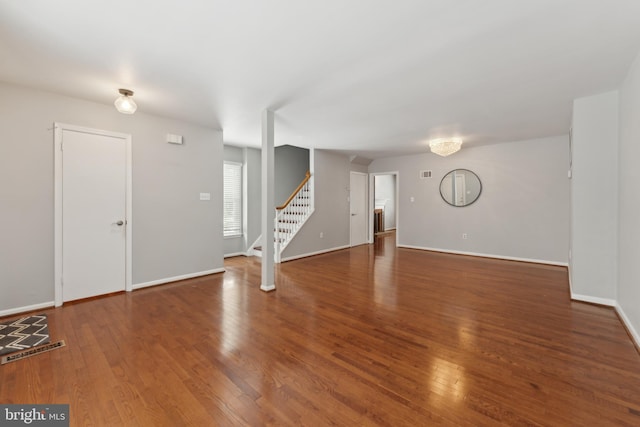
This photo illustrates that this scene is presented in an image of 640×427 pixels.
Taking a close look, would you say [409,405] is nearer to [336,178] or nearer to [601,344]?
[601,344]

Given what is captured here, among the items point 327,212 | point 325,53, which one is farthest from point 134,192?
point 327,212

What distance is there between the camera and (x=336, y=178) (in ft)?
23.3

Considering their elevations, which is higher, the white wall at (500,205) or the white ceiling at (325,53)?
the white ceiling at (325,53)

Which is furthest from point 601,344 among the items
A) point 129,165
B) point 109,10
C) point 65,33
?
point 129,165

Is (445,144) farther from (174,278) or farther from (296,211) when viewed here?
(174,278)

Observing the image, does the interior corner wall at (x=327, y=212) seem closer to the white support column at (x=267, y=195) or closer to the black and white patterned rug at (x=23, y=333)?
the white support column at (x=267, y=195)

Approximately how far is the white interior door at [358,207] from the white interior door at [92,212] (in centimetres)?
529

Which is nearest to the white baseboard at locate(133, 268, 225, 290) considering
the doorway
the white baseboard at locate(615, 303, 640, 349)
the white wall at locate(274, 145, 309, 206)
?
the white wall at locate(274, 145, 309, 206)

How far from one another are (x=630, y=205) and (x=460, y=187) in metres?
3.86

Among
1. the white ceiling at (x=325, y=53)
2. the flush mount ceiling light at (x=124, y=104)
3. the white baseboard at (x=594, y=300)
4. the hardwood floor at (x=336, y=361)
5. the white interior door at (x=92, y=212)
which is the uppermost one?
the white ceiling at (x=325, y=53)

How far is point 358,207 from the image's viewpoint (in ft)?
25.9

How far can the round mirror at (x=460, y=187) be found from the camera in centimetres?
626

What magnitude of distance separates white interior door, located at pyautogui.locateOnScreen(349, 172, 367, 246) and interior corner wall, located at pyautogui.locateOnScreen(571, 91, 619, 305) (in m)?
4.79

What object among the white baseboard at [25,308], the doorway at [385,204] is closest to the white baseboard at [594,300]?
the white baseboard at [25,308]
